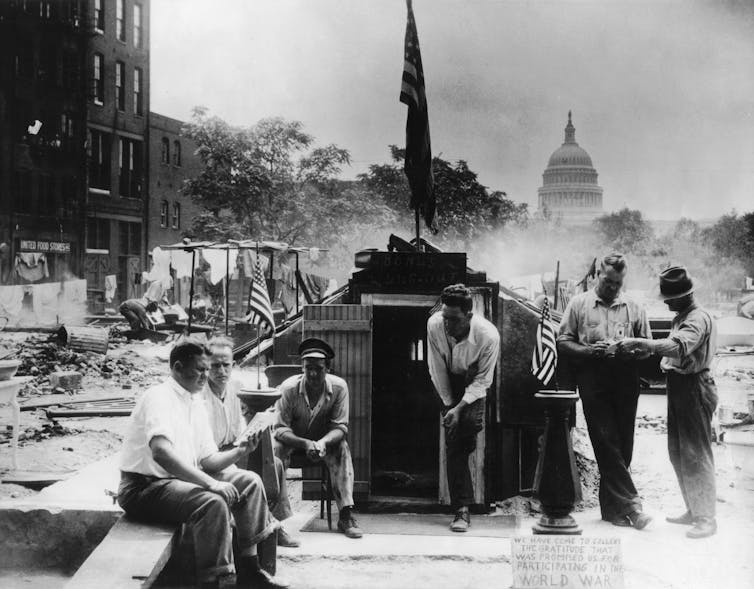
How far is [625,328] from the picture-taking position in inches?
219

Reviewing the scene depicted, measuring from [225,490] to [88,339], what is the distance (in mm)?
10005

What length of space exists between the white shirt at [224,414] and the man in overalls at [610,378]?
2.34 meters

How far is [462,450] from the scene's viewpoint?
5703mm

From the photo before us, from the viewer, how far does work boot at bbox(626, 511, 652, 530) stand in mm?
5293

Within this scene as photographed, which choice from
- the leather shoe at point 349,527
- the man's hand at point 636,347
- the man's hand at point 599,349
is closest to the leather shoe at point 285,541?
the leather shoe at point 349,527

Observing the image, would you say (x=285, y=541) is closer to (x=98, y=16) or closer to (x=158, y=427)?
(x=158, y=427)

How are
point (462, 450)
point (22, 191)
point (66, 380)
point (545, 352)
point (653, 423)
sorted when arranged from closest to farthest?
1. point (462, 450)
2. point (545, 352)
3. point (22, 191)
4. point (653, 423)
5. point (66, 380)

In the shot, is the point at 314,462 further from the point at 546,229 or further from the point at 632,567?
the point at 546,229

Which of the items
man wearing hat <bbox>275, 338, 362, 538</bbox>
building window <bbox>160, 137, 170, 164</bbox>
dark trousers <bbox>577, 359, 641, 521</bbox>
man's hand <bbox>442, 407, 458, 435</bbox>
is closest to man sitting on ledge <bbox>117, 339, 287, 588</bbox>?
man wearing hat <bbox>275, 338, 362, 538</bbox>

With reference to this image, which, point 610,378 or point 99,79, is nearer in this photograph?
point 610,378

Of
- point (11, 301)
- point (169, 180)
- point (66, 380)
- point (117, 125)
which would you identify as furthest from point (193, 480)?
point (169, 180)

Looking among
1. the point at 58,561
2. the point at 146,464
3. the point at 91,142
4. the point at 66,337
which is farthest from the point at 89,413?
the point at 146,464

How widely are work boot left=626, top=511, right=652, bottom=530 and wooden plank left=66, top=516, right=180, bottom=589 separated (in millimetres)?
3019

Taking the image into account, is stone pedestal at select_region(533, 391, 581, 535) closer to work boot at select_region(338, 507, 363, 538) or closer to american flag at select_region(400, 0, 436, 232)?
work boot at select_region(338, 507, 363, 538)
